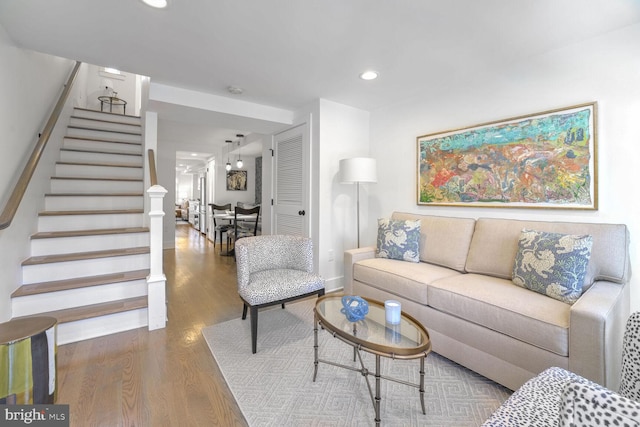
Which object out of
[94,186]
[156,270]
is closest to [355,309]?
[156,270]

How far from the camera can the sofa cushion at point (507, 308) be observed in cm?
144

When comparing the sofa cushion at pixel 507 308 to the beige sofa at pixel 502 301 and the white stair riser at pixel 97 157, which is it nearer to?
the beige sofa at pixel 502 301

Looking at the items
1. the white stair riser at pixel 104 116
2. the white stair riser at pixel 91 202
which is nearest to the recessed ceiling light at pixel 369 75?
the white stair riser at pixel 91 202

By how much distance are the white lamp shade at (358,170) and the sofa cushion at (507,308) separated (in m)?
1.35

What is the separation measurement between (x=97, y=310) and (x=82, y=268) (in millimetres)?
468

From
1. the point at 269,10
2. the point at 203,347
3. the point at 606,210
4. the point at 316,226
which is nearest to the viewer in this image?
the point at 269,10

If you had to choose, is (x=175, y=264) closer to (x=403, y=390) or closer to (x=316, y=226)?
(x=316, y=226)

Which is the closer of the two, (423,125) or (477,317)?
(477,317)

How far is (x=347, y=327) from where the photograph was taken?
1537mm

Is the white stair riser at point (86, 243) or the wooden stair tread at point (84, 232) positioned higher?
the wooden stair tread at point (84, 232)

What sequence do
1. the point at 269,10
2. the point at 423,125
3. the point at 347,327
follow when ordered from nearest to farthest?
the point at 347,327 → the point at 269,10 → the point at 423,125

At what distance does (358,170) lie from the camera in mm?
2967

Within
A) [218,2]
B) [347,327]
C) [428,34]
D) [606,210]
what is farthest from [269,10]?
[606,210]

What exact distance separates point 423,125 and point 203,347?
9.88 ft
